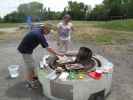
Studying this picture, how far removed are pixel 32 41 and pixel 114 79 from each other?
2367mm

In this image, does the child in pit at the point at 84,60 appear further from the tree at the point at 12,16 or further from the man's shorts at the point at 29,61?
the tree at the point at 12,16

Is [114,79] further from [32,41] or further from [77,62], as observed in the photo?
[32,41]

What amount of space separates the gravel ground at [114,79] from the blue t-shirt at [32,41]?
0.96m

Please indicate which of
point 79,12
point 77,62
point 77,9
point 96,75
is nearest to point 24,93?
point 77,62

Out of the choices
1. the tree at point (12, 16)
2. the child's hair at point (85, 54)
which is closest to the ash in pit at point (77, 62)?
the child's hair at point (85, 54)

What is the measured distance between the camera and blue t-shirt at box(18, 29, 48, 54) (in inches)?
205

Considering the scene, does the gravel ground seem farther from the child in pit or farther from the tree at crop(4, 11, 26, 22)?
the tree at crop(4, 11, 26, 22)

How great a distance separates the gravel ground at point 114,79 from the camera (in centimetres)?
534

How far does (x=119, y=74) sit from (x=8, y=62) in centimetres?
377

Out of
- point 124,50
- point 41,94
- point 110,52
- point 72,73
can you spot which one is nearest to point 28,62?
point 41,94

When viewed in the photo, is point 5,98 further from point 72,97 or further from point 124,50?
point 124,50

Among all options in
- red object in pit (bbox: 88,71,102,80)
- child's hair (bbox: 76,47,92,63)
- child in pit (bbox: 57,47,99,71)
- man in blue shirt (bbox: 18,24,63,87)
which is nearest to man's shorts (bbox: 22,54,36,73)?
man in blue shirt (bbox: 18,24,63,87)

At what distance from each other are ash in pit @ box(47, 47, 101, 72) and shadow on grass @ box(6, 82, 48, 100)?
0.66 meters

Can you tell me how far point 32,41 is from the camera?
5.35 metres
